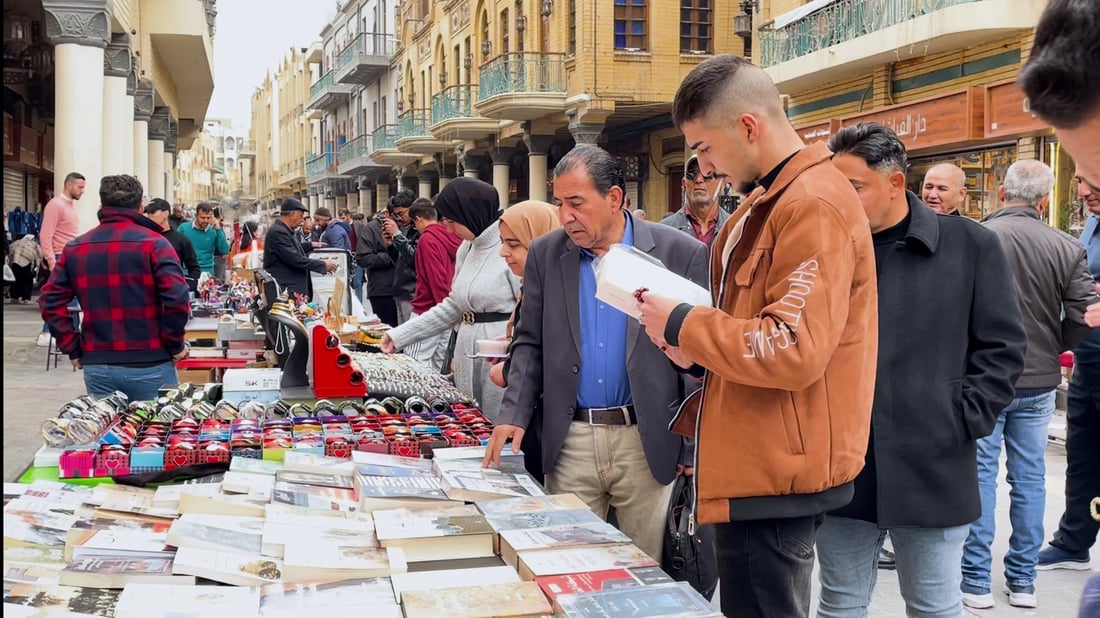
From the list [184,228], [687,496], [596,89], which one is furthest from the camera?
[596,89]

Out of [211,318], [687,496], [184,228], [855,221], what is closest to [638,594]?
[855,221]

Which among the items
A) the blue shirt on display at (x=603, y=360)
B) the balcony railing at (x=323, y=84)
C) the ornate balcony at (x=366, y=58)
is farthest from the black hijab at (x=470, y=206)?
the balcony railing at (x=323, y=84)

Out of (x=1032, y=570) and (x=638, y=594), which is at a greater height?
(x=638, y=594)

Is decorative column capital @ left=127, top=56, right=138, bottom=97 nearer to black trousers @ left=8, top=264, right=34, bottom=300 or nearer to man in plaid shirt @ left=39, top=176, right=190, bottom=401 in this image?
black trousers @ left=8, top=264, right=34, bottom=300

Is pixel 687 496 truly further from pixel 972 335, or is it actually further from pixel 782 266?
pixel 782 266

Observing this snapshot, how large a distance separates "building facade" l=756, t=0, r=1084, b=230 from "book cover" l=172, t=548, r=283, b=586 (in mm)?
10403

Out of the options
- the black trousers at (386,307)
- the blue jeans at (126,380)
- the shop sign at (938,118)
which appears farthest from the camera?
the shop sign at (938,118)

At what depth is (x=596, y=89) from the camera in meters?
24.1

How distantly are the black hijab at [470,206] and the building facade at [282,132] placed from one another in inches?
2338

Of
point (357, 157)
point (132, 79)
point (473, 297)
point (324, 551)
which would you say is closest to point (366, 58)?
point (357, 157)

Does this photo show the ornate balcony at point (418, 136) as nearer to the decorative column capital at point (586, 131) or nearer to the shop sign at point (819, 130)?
the decorative column capital at point (586, 131)

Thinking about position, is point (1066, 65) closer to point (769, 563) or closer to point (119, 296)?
point (769, 563)

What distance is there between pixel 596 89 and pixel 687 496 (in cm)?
2144

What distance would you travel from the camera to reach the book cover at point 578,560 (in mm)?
2387
